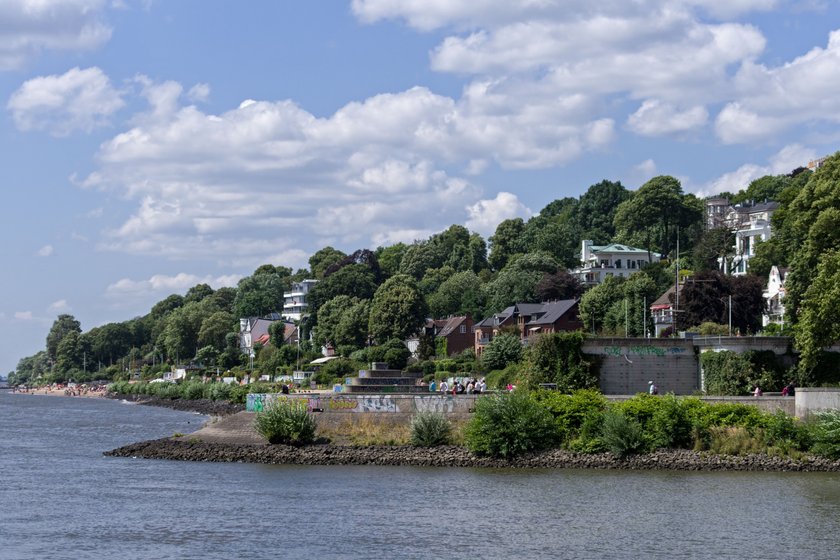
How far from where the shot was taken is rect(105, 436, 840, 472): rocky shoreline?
175ft

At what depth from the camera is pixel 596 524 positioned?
41188 mm

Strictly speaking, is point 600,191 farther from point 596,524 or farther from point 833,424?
point 596,524

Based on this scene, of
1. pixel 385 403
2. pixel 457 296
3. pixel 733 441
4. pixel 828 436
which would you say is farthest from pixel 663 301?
pixel 828 436

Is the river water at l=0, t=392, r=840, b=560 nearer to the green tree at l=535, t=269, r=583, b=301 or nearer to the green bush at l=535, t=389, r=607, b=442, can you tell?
the green bush at l=535, t=389, r=607, b=442

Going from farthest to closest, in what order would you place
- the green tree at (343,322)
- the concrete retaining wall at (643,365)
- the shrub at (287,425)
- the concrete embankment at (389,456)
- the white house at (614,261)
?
the white house at (614,261) < the green tree at (343,322) < the concrete retaining wall at (643,365) < the shrub at (287,425) < the concrete embankment at (389,456)

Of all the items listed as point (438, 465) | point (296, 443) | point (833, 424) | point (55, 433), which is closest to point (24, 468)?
point (296, 443)

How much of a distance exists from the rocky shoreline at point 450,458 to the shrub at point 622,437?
44 centimetres

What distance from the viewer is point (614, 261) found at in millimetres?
151250

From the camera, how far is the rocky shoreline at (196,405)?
11438cm

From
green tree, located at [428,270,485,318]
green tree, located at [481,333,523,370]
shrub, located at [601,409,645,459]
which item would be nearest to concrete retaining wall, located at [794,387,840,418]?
shrub, located at [601,409,645,459]

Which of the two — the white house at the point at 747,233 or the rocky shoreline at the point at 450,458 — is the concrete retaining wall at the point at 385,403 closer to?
the rocky shoreline at the point at 450,458

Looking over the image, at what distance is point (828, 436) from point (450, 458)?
1706cm

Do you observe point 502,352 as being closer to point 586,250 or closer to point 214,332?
point 586,250

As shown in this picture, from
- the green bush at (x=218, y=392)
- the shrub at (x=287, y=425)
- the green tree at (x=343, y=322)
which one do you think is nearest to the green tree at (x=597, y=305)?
the green tree at (x=343, y=322)
